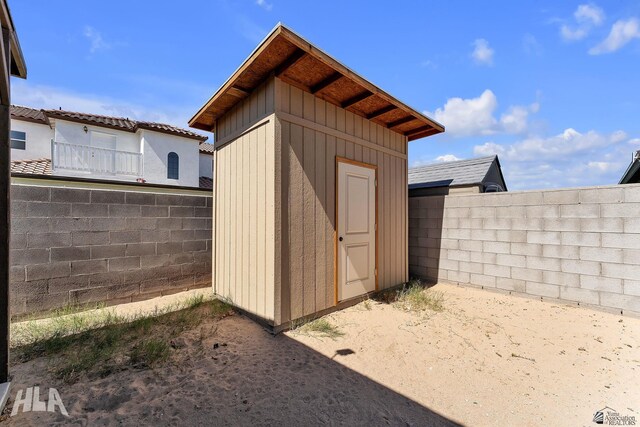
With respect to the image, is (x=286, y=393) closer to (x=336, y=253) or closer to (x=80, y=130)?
(x=336, y=253)

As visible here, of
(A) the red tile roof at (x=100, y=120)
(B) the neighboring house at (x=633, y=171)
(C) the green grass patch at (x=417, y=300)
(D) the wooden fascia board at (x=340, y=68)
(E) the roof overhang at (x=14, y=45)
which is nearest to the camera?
(E) the roof overhang at (x=14, y=45)

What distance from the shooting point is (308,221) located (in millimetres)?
3383

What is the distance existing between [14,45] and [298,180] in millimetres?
2657

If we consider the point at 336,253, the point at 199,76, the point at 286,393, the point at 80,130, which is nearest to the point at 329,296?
the point at 336,253

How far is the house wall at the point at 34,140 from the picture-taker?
10.0 meters

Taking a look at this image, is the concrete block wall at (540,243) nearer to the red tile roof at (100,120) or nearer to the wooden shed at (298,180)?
the wooden shed at (298,180)

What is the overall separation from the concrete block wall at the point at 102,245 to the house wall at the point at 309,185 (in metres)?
2.25

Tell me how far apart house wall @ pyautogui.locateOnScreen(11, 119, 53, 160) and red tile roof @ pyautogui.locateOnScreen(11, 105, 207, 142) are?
0.89ft

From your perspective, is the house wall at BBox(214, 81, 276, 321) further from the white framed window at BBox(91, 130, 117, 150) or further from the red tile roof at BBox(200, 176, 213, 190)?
the white framed window at BBox(91, 130, 117, 150)

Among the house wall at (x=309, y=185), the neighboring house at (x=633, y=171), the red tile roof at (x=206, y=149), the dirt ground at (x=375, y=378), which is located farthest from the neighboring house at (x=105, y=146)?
the neighboring house at (x=633, y=171)

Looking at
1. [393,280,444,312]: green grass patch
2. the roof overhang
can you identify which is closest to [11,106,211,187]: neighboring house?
the roof overhang

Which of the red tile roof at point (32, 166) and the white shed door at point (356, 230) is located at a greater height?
the red tile roof at point (32, 166)

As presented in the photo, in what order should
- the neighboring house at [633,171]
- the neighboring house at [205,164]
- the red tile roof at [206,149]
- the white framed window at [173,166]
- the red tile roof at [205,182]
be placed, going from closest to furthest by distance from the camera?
the neighboring house at [633,171] → the white framed window at [173,166] → the red tile roof at [205,182] → the red tile roof at [206,149] → the neighboring house at [205,164]

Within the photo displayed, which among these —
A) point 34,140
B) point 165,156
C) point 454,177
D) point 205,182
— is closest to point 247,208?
point 454,177
